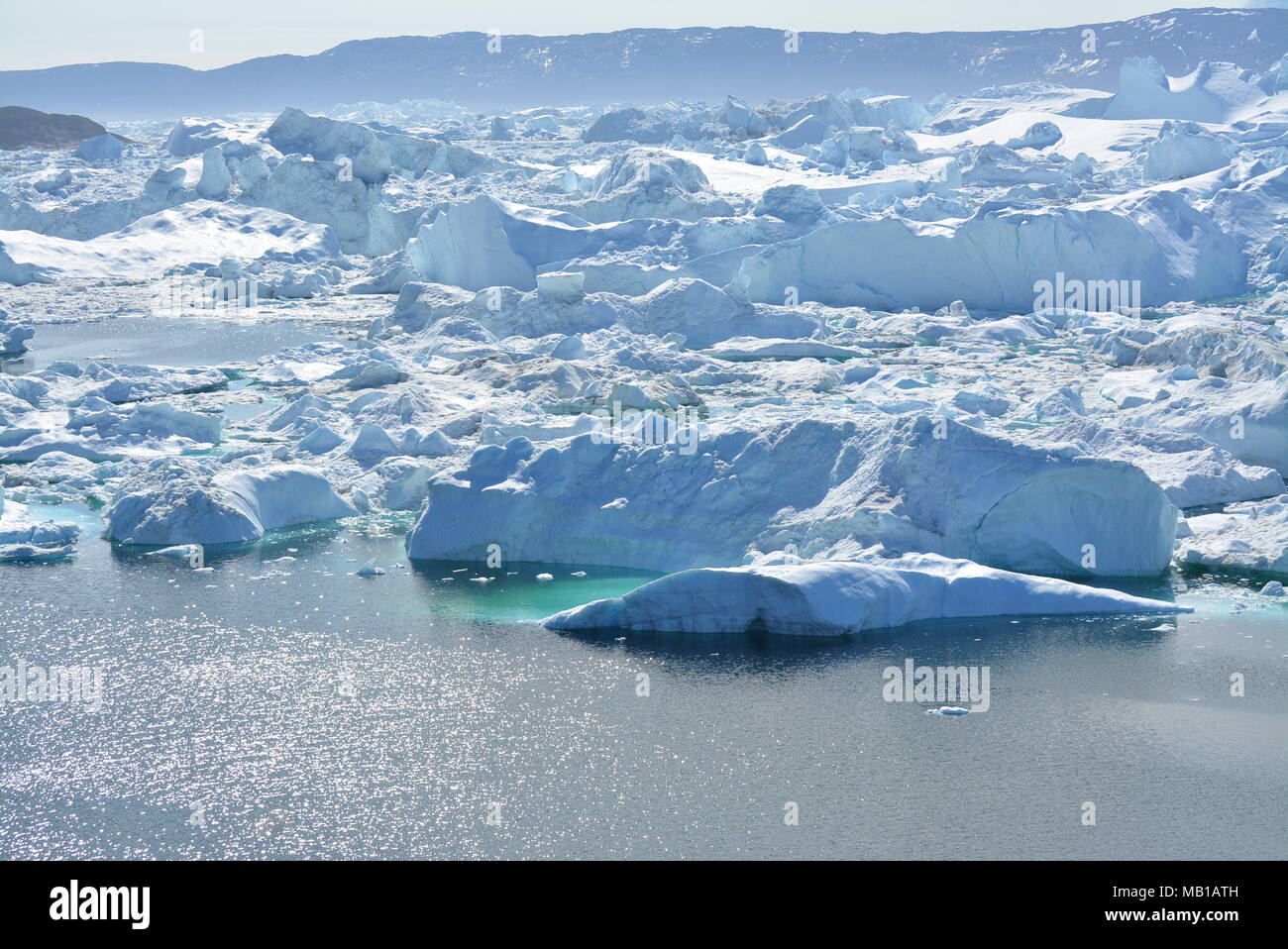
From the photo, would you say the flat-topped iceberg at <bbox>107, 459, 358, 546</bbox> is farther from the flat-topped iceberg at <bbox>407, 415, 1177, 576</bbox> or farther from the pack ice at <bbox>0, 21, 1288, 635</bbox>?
the flat-topped iceberg at <bbox>407, 415, 1177, 576</bbox>

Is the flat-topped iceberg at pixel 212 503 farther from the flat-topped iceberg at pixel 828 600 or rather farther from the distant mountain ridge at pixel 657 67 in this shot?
the distant mountain ridge at pixel 657 67

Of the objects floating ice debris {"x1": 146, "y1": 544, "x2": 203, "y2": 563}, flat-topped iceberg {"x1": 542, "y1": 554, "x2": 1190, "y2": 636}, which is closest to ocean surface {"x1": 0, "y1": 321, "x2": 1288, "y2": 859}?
flat-topped iceberg {"x1": 542, "y1": 554, "x2": 1190, "y2": 636}

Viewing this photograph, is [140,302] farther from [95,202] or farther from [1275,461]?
[1275,461]

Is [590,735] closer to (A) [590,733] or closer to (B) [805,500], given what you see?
(A) [590,733]

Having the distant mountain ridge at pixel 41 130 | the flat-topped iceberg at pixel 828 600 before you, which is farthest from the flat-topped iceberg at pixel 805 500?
the distant mountain ridge at pixel 41 130

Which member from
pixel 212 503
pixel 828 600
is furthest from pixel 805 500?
pixel 212 503
